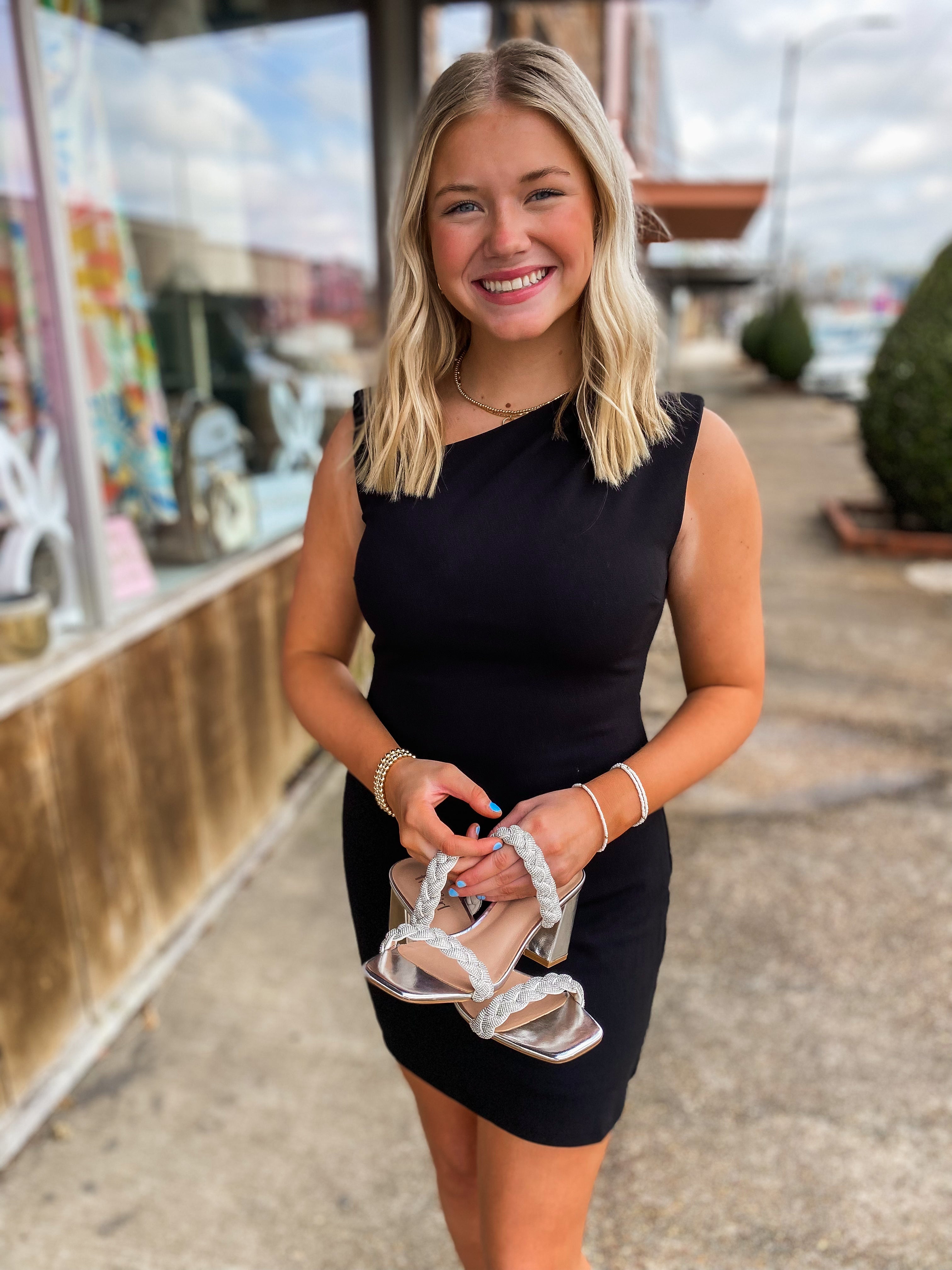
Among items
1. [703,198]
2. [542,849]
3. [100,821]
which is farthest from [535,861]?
[703,198]

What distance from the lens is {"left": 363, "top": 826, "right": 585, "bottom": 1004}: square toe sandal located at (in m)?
1.09

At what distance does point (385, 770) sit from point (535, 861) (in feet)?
0.87

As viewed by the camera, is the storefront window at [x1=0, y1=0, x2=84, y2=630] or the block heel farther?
the storefront window at [x1=0, y1=0, x2=84, y2=630]

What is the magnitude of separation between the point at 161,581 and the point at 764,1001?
6.96 feet

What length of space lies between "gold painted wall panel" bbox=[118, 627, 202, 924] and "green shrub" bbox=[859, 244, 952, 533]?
591cm

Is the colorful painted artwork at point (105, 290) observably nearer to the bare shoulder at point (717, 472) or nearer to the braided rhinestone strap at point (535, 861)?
the bare shoulder at point (717, 472)

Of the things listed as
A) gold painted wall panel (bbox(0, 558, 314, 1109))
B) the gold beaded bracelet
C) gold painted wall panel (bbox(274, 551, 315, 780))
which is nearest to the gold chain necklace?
the gold beaded bracelet

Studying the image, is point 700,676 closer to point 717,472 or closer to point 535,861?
point 717,472

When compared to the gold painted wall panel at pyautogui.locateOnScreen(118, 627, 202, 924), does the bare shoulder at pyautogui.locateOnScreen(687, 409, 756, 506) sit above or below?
above

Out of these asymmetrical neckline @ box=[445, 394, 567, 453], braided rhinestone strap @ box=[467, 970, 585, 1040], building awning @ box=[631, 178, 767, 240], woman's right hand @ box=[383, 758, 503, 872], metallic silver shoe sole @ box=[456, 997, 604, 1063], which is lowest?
metallic silver shoe sole @ box=[456, 997, 604, 1063]

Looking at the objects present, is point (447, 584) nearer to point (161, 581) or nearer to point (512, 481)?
point (512, 481)

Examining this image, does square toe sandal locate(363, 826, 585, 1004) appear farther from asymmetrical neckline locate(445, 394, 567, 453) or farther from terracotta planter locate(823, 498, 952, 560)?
terracotta planter locate(823, 498, 952, 560)

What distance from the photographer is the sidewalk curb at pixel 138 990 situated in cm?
222

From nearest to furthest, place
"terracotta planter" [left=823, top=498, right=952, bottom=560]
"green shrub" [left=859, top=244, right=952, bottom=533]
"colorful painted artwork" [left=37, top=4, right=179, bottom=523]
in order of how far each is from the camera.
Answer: "colorful painted artwork" [left=37, top=4, right=179, bottom=523] → "green shrub" [left=859, top=244, right=952, bottom=533] → "terracotta planter" [left=823, top=498, right=952, bottom=560]
